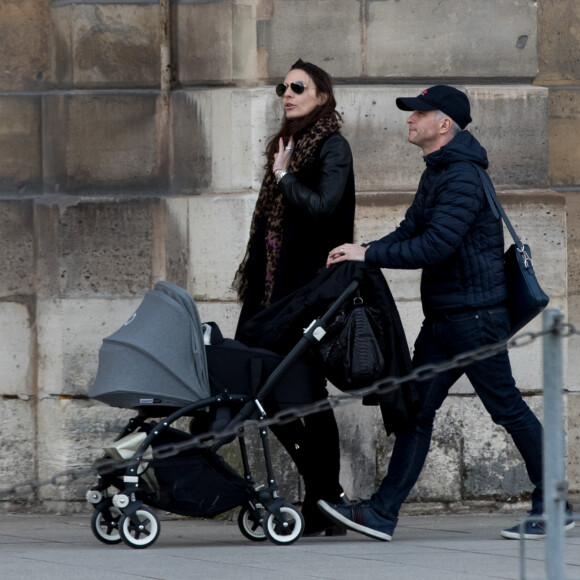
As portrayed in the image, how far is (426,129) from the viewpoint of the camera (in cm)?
517

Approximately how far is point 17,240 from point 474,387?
8.52 feet

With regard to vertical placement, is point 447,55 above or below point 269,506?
above

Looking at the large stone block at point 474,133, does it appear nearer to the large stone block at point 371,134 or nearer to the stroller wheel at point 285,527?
the large stone block at point 371,134

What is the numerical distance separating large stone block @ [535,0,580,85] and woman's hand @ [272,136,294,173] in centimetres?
202

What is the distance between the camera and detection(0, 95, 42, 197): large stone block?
21.6 ft

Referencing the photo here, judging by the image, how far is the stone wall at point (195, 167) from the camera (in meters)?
6.28

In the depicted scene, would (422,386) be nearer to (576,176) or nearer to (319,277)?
(319,277)

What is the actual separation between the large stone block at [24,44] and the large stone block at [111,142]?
0.68 feet

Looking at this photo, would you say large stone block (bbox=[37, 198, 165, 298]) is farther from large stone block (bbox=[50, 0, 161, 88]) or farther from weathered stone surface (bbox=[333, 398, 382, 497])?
weathered stone surface (bbox=[333, 398, 382, 497])

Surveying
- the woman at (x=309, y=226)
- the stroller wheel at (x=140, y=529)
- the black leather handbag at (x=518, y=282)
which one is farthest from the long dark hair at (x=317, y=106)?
the stroller wheel at (x=140, y=529)

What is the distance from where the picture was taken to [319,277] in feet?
16.5

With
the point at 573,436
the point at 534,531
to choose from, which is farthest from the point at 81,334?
the point at 573,436

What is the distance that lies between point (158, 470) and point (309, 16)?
8.34ft

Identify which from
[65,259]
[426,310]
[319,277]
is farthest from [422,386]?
[65,259]
